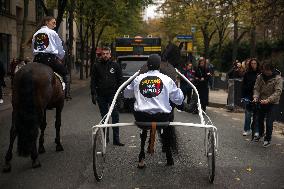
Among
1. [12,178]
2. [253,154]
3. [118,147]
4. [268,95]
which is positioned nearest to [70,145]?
[118,147]

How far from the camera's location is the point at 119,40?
29938mm

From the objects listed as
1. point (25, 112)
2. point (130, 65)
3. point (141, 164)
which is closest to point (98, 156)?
point (141, 164)

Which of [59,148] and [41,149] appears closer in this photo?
[41,149]

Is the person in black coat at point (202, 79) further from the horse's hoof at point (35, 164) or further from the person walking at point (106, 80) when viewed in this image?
the horse's hoof at point (35, 164)

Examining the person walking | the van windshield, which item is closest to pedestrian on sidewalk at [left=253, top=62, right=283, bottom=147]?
the person walking

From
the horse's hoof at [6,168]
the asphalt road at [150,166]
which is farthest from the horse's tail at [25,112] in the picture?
the asphalt road at [150,166]

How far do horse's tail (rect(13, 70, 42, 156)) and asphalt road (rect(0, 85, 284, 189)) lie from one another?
485 mm

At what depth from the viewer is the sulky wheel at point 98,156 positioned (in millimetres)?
6486

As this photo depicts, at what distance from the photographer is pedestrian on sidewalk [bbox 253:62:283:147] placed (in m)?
10.1

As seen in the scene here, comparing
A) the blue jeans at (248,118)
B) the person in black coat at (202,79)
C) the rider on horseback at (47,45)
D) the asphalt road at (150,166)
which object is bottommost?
the asphalt road at (150,166)

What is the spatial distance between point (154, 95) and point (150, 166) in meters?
1.57

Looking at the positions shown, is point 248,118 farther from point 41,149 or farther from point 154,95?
point 154,95

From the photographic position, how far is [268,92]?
1029 cm

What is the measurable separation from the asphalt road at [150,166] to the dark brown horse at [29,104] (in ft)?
1.28
